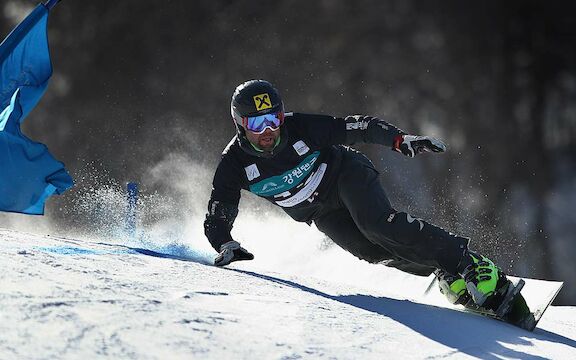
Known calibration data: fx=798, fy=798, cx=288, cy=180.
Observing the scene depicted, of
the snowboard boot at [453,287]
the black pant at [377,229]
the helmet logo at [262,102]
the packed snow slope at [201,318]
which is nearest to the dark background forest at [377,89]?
the black pant at [377,229]

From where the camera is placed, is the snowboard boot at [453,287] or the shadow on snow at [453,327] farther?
the snowboard boot at [453,287]

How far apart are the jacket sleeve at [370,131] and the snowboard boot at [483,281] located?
0.69 m

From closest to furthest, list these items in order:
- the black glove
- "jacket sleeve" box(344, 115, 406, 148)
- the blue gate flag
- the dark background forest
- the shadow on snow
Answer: the shadow on snow, the black glove, "jacket sleeve" box(344, 115, 406, 148), the blue gate flag, the dark background forest

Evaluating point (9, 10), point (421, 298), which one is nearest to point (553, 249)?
point (421, 298)

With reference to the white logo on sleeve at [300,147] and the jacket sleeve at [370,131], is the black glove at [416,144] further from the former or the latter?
the white logo on sleeve at [300,147]

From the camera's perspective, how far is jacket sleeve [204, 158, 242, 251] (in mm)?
4238

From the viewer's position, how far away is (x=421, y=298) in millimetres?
→ 4547

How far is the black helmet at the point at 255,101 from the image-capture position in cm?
404

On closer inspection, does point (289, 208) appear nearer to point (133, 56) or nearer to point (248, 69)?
point (248, 69)

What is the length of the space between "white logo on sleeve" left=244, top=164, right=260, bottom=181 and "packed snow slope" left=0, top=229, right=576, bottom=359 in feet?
1.73

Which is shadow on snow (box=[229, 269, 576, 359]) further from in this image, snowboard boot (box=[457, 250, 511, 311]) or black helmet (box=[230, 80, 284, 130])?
black helmet (box=[230, 80, 284, 130])

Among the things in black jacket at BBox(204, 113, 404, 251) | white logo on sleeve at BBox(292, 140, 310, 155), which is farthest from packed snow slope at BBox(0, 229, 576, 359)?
white logo on sleeve at BBox(292, 140, 310, 155)

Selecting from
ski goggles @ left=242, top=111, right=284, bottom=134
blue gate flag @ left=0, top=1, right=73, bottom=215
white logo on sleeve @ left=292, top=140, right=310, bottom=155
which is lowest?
blue gate flag @ left=0, top=1, right=73, bottom=215

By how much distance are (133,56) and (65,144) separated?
161 centimetres
